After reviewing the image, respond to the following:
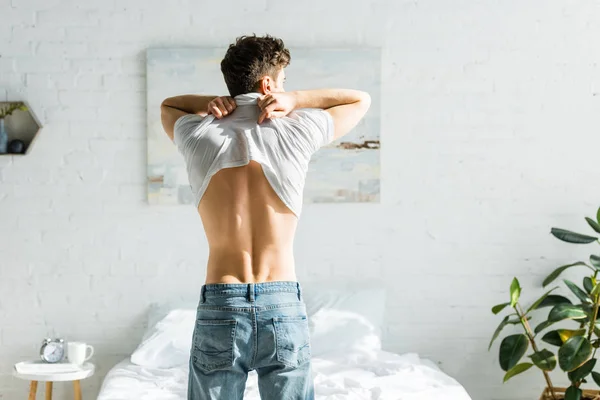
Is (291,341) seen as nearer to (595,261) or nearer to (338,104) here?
(338,104)

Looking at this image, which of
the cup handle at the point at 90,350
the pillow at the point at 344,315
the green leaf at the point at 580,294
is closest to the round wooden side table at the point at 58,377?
the cup handle at the point at 90,350

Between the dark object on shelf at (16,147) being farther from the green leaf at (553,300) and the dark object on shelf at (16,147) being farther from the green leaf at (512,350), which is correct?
the green leaf at (553,300)

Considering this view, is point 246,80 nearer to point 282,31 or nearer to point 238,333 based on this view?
point 238,333

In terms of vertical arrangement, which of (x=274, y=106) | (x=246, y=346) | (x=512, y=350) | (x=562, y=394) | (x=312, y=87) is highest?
(x=312, y=87)

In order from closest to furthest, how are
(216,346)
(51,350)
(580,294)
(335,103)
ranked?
(216,346)
(335,103)
(580,294)
(51,350)

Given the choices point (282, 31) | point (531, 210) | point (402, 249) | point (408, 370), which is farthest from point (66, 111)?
point (531, 210)

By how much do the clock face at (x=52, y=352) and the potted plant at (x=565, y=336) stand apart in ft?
7.08

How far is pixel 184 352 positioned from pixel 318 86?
4.99ft

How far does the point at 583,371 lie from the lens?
3551 mm

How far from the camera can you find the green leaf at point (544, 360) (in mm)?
3600

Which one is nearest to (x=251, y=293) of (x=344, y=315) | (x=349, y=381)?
(x=349, y=381)

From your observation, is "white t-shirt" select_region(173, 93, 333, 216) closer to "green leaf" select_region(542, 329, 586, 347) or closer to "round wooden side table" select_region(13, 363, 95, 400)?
"round wooden side table" select_region(13, 363, 95, 400)

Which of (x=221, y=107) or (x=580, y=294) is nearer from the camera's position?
(x=221, y=107)

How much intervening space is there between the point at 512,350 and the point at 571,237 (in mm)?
629
